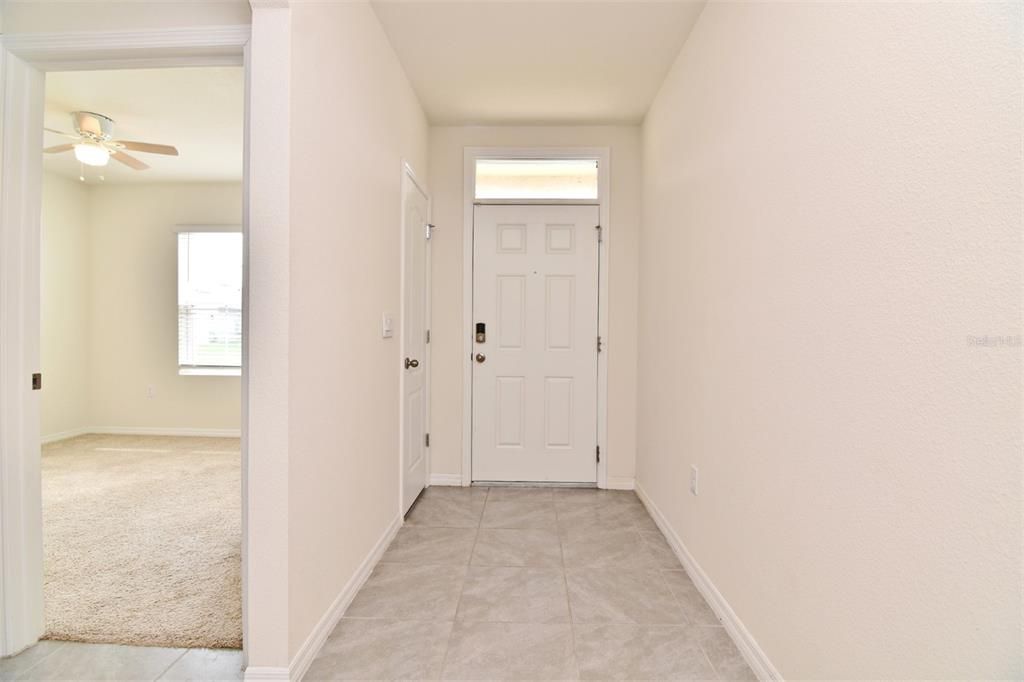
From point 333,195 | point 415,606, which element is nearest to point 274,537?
point 415,606

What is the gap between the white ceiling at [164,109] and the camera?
3.17 metres

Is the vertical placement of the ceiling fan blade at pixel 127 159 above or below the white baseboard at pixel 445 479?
above

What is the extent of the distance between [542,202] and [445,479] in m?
2.24

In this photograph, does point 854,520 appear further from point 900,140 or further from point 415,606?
point 415,606

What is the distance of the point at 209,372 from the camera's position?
547 centimetres

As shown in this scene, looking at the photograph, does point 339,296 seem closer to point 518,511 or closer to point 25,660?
point 25,660

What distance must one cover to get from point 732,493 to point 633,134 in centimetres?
285

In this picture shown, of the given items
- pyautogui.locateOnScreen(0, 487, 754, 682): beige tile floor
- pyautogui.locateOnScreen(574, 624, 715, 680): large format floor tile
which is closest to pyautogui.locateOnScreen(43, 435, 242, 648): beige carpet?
pyautogui.locateOnScreen(0, 487, 754, 682): beige tile floor

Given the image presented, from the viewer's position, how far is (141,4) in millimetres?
1736

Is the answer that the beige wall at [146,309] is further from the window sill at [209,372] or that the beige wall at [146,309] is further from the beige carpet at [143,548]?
the beige carpet at [143,548]

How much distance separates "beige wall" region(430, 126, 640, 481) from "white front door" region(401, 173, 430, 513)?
157mm

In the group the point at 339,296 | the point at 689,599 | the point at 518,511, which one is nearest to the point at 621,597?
the point at 689,599

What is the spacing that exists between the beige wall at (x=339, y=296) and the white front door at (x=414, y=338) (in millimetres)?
177

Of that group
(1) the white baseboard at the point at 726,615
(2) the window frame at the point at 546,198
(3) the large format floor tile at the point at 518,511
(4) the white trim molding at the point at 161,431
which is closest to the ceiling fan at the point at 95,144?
(2) the window frame at the point at 546,198
